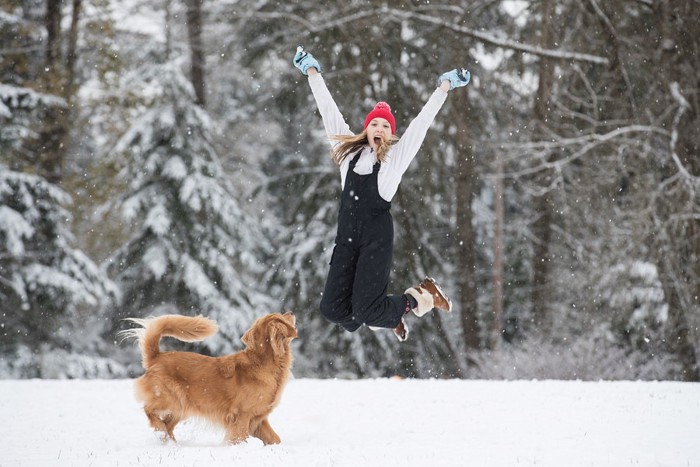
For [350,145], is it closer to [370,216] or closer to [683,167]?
[370,216]

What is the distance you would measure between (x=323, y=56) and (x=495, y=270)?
25.0ft

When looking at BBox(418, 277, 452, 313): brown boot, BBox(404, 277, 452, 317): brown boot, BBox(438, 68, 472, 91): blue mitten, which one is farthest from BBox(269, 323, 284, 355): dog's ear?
BBox(438, 68, 472, 91): blue mitten

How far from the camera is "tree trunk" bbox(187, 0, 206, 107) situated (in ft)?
64.0

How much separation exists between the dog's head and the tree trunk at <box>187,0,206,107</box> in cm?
1454

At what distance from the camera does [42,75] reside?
53.0 ft

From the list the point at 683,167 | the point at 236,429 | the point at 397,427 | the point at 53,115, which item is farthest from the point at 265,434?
the point at 53,115

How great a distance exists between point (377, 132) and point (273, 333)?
1.74m

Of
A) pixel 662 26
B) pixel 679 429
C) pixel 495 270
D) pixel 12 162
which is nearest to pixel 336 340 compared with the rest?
pixel 495 270

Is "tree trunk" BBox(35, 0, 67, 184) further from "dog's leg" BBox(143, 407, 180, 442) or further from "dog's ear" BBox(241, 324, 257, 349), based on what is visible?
"dog's ear" BBox(241, 324, 257, 349)

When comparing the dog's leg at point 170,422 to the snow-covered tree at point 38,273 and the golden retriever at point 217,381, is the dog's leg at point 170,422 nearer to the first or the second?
the golden retriever at point 217,381

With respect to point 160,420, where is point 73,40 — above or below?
above

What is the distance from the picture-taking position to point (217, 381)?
5.72m

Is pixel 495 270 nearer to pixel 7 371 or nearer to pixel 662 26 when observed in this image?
pixel 662 26

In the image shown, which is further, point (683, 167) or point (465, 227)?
point (465, 227)
